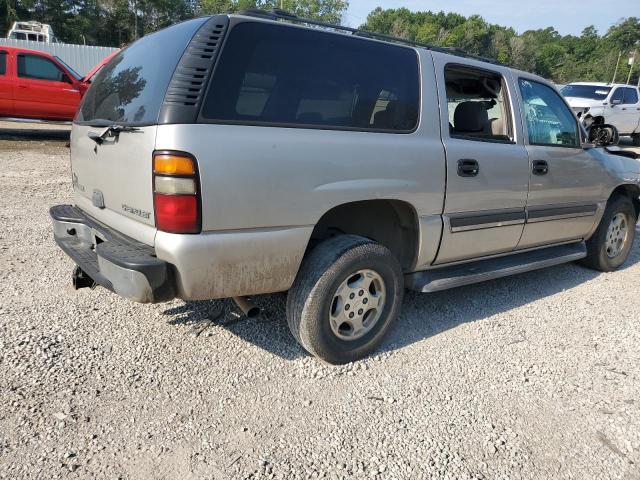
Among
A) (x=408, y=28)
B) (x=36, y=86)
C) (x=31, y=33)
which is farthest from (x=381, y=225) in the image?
(x=408, y=28)

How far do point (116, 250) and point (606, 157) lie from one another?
4.31 m

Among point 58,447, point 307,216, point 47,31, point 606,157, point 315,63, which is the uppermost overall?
point 47,31

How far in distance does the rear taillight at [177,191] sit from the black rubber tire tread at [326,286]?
2.43 ft

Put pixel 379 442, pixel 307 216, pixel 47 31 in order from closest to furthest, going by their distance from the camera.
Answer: pixel 379 442 < pixel 307 216 < pixel 47 31

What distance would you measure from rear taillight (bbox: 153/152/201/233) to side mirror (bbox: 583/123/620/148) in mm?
3683

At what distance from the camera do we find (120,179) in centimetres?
257

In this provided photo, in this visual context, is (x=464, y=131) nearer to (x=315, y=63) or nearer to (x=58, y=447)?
(x=315, y=63)

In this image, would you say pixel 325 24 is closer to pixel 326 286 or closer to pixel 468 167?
pixel 468 167

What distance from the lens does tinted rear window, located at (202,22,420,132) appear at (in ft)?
7.77

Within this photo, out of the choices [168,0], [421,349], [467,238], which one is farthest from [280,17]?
[168,0]

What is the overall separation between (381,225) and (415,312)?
0.87m

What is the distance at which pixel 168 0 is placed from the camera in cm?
4525

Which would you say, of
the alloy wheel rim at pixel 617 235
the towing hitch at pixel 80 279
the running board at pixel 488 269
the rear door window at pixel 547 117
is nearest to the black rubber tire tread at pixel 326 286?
the running board at pixel 488 269

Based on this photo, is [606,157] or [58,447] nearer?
[58,447]
